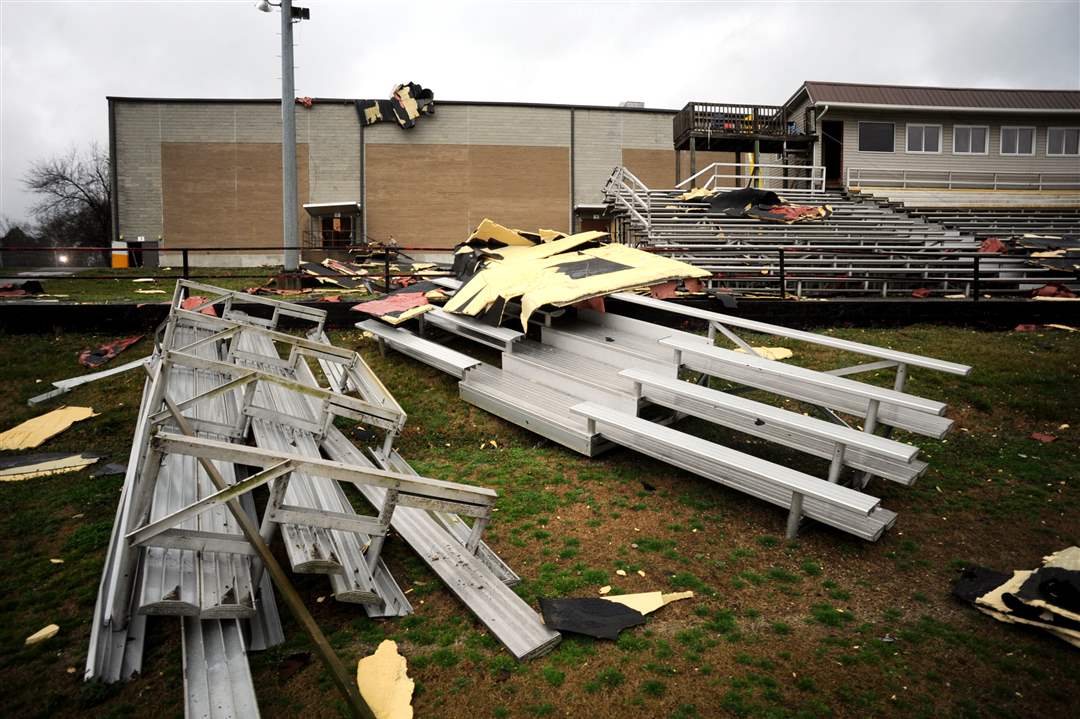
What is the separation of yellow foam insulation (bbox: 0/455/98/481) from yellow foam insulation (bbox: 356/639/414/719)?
11.6ft

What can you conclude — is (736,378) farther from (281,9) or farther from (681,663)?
(281,9)

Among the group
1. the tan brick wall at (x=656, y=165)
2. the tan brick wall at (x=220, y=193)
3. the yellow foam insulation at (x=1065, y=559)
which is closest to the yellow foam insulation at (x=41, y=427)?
the yellow foam insulation at (x=1065, y=559)

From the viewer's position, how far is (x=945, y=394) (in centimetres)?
625

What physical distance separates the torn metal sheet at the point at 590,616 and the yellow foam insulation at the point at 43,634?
2296mm

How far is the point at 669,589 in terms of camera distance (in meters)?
3.40

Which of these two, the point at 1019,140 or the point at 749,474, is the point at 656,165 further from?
the point at 749,474

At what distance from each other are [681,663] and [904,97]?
26.5 metres

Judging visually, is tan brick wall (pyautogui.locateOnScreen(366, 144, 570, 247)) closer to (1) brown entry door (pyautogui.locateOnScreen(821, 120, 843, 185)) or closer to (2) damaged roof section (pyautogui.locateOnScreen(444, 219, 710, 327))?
(1) brown entry door (pyautogui.locateOnScreen(821, 120, 843, 185))

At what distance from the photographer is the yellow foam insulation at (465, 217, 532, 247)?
8750 mm

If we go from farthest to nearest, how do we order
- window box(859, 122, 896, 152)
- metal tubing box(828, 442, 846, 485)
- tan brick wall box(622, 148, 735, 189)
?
tan brick wall box(622, 148, 735, 189) < window box(859, 122, 896, 152) < metal tubing box(828, 442, 846, 485)

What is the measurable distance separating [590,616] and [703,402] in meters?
2.21

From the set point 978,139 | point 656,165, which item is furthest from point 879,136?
point 656,165

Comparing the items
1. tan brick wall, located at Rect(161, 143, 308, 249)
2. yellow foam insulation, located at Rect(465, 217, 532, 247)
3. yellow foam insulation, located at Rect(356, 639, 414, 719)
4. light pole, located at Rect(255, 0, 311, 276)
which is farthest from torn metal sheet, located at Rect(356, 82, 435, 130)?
yellow foam insulation, located at Rect(356, 639, 414, 719)

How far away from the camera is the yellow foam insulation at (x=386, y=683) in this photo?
2505 millimetres
